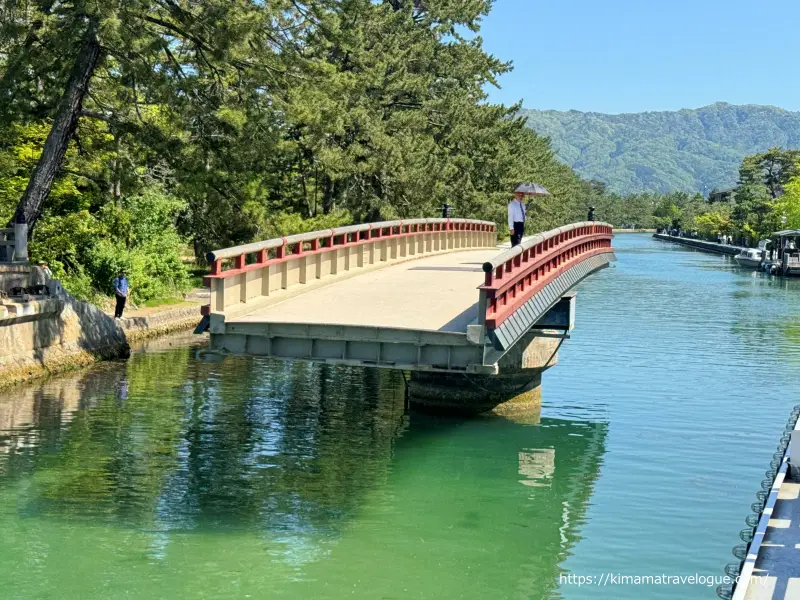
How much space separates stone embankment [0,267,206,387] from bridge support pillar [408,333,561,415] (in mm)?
9396

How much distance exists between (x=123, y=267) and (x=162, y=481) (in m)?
19.8

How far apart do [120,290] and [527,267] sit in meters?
17.6

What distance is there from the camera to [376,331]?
1838 centimetres

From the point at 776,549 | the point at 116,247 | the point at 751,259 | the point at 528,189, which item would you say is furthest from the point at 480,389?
Result: the point at 751,259

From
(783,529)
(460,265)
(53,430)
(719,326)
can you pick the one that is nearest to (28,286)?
(53,430)

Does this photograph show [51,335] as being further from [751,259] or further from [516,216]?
[751,259]

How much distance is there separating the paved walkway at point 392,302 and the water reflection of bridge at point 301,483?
2.75 meters

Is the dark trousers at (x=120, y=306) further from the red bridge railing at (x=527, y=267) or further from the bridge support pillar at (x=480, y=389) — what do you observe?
the red bridge railing at (x=527, y=267)

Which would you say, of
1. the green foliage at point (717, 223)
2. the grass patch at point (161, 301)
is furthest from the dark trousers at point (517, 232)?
the green foliage at point (717, 223)

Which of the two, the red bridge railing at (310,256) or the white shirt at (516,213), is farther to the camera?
the white shirt at (516,213)

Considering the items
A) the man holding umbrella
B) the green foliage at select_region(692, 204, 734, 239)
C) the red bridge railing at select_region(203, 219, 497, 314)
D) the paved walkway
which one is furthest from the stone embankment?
the green foliage at select_region(692, 204, 734, 239)

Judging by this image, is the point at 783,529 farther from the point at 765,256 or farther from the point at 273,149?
the point at 765,256

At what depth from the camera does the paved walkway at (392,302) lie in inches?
755

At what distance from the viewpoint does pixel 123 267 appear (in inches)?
1473
